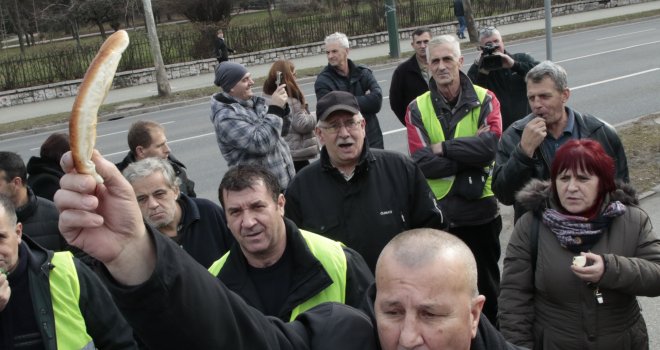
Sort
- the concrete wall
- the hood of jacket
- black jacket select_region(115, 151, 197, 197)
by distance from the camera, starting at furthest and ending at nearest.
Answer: the concrete wall
black jacket select_region(115, 151, 197, 197)
the hood of jacket

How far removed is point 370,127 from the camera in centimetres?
713

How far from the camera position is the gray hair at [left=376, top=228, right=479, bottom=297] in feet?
6.70

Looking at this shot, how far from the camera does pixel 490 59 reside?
20.8 feet

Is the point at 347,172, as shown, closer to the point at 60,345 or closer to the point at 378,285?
the point at 60,345

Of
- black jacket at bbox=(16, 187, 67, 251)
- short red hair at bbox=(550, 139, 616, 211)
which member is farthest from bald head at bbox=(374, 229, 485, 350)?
black jacket at bbox=(16, 187, 67, 251)

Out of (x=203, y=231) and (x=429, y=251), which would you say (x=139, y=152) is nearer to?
(x=203, y=231)

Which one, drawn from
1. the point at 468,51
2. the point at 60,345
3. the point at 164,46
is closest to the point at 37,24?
the point at 164,46

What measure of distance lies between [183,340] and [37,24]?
1844 inches

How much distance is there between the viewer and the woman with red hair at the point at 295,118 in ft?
21.8

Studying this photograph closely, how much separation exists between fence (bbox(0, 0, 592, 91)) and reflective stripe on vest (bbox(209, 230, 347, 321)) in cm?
2419

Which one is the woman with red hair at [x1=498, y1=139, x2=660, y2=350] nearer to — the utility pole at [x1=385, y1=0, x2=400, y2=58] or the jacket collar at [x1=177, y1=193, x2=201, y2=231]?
the jacket collar at [x1=177, y1=193, x2=201, y2=231]

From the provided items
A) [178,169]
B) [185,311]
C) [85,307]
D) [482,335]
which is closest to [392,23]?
[178,169]

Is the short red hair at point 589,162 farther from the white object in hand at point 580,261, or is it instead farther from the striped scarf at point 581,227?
the white object in hand at point 580,261

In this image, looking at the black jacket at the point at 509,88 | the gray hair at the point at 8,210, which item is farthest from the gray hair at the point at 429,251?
the black jacket at the point at 509,88
